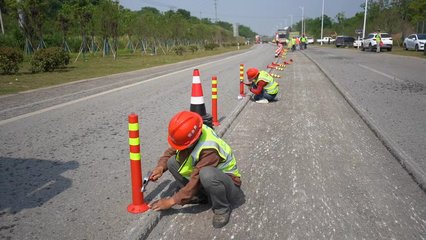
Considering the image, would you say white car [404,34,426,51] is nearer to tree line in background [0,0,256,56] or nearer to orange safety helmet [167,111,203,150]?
tree line in background [0,0,256,56]

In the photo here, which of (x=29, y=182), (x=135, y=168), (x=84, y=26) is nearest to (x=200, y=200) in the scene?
(x=135, y=168)

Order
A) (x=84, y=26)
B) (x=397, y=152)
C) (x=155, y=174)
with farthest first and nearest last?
(x=84, y=26) → (x=397, y=152) → (x=155, y=174)

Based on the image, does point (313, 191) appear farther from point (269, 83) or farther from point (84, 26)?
point (84, 26)

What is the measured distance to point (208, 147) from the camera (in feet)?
10.5

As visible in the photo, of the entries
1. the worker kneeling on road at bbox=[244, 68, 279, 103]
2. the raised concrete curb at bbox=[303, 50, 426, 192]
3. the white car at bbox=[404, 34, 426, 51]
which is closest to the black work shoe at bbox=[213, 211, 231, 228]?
the raised concrete curb at bbox=[303, 50, 426, 192]

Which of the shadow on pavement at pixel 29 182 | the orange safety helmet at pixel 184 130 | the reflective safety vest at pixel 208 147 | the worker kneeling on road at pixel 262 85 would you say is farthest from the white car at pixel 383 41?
the orange safety helmet at pixel 184 130

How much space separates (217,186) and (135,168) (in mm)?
798

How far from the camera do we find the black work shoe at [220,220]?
10.8 feet

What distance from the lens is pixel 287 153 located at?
5.23 meters

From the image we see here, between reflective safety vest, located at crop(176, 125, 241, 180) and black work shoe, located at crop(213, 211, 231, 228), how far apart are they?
1.34 feet

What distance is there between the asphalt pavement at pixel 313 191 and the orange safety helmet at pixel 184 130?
2.61 ft

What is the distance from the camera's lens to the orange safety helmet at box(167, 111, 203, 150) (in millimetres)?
3086

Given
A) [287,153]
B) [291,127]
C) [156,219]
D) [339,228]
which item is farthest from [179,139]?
[291,127]

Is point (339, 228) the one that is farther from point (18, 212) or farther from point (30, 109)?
point (30, 109)
